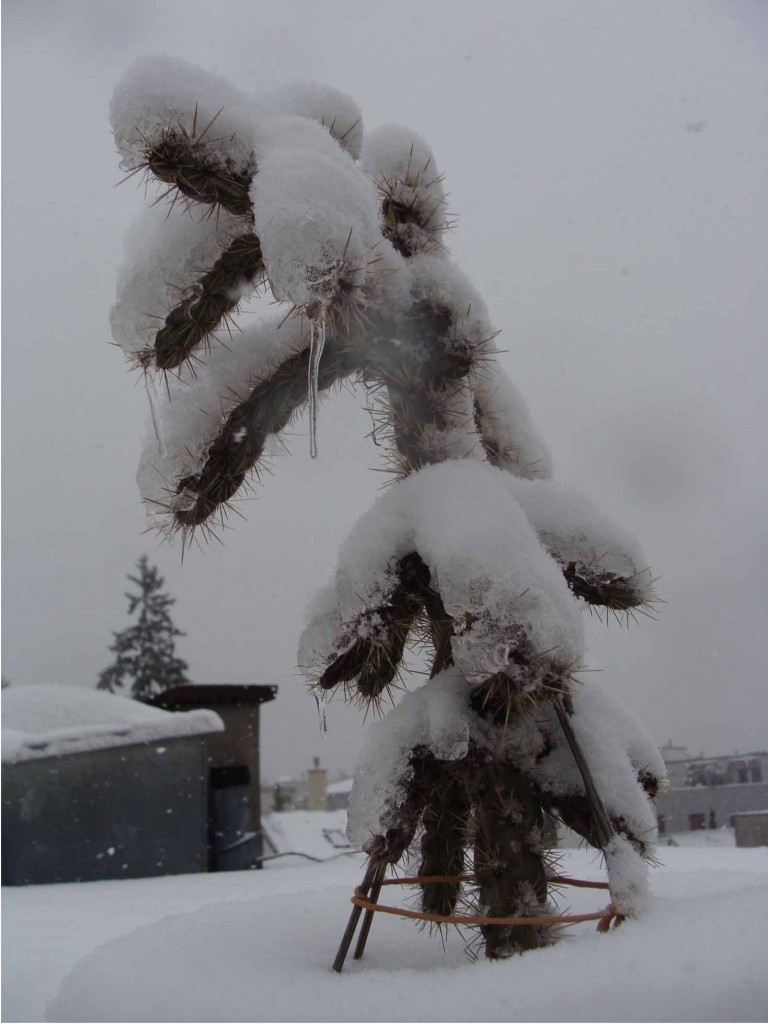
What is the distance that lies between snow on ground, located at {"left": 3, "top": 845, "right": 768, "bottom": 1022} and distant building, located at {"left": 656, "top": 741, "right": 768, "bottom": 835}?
2.78 m

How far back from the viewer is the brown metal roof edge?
10.6 meters

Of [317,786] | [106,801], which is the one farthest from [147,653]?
[106,801]

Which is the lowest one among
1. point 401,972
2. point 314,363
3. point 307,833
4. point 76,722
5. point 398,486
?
point 307,833

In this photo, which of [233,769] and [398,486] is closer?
[398,486]

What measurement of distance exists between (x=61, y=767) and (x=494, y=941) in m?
7.65

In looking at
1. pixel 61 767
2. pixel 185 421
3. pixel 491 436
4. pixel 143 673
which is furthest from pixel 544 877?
pixel 143 673

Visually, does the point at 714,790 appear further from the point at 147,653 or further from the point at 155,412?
the point at 147,653

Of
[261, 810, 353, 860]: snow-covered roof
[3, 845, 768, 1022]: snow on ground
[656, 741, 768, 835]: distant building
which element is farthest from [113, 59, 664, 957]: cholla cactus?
[261, 810, 353, 860]: snow-covered roof

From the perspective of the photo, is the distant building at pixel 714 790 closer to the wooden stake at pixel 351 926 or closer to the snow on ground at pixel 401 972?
the snow on ground at pixel 401 972

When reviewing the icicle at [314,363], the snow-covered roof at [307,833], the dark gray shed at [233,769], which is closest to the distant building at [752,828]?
the icicle at [314,363]

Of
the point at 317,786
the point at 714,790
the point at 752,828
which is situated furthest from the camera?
the point at 317,786

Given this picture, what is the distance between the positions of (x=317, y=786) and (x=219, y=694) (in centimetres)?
718

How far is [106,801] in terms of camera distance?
815 cm

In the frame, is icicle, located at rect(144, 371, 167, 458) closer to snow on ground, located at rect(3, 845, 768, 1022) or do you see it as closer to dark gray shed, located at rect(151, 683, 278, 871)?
snow on ground, located at rect(3, 845, 768, 1022)
